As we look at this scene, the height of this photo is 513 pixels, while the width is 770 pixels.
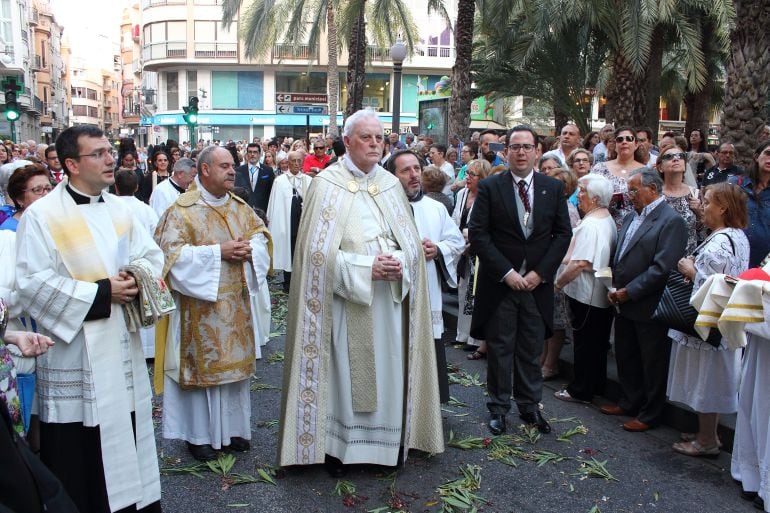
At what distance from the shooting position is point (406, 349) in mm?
4594

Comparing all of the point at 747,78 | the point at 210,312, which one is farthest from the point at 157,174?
the point at 747,78

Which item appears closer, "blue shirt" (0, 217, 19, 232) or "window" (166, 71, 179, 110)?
"blue shirt" (0, 217, 19, 232)

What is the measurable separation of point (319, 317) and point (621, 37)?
11.7 meters

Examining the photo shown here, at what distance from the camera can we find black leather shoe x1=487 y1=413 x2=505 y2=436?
207 inches

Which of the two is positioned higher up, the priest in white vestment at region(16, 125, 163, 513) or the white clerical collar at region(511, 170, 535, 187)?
the white clerical collar at region(511, 170, 535, 187)

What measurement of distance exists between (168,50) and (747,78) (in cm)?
4582

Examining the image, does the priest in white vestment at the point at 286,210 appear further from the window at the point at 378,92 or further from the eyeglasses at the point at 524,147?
the window at the point at 378,92

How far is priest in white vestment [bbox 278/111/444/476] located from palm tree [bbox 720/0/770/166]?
306 inches

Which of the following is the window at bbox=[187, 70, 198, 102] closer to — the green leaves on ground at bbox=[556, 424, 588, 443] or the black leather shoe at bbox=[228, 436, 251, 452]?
the black leather shoe at bbox=[228, 436, 251, 452]

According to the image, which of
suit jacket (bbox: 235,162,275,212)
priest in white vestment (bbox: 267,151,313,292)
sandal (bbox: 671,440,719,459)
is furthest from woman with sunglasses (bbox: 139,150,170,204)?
sandal (bbox: 671,440,719,459)

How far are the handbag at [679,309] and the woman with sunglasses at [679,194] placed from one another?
1104 mm

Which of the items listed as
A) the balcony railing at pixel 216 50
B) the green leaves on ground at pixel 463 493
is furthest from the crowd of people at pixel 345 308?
the balcony railing at pixel 216 50

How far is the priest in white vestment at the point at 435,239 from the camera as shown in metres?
5.24

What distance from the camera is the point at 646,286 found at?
5203 mm
